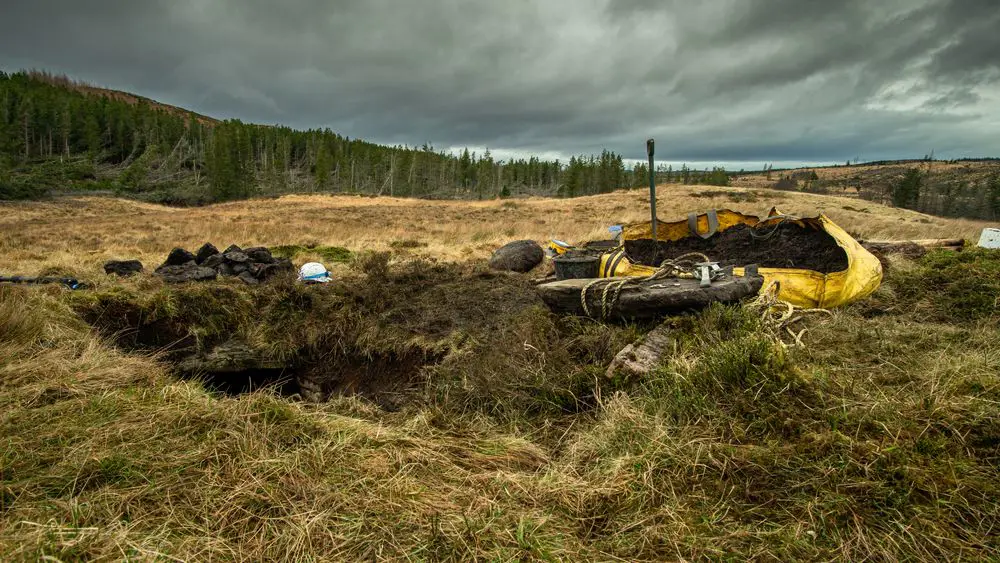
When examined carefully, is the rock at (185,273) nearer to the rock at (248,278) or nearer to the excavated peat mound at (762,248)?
the rock at (248,278)

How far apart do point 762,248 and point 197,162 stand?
8088 cm

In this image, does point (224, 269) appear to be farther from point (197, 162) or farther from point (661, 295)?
point (197, 162)

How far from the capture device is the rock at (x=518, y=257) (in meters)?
8.21

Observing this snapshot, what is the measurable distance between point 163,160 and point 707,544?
84.2 m

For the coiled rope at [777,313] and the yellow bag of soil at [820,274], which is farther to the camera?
the yellow bag of soil at [820,274]

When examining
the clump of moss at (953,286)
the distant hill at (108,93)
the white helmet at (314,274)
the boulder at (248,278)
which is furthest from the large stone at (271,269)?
the distant hill at (108,93)

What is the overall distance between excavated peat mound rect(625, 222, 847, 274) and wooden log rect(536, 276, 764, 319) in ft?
3.92

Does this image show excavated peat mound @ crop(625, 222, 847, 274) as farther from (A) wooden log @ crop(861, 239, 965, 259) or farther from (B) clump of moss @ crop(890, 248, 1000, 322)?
(A) wooden log @ crop(861, 239, 965, 259)

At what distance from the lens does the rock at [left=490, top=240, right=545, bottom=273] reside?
26.9 ft

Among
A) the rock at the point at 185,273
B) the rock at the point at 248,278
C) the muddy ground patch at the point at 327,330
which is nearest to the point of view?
the muddy ground patch at the point at 327,330

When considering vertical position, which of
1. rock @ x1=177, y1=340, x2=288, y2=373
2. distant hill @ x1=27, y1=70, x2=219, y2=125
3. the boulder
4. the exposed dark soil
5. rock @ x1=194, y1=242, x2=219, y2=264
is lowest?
the exposed dark soil

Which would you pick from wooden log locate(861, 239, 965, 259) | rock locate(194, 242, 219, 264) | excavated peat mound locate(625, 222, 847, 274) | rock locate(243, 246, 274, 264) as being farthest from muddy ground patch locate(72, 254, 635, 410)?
wooden log locate(861, 239, 965, 259)

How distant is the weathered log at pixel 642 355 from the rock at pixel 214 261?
7.15m

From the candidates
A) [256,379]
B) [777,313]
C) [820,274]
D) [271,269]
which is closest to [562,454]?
[777,313]
